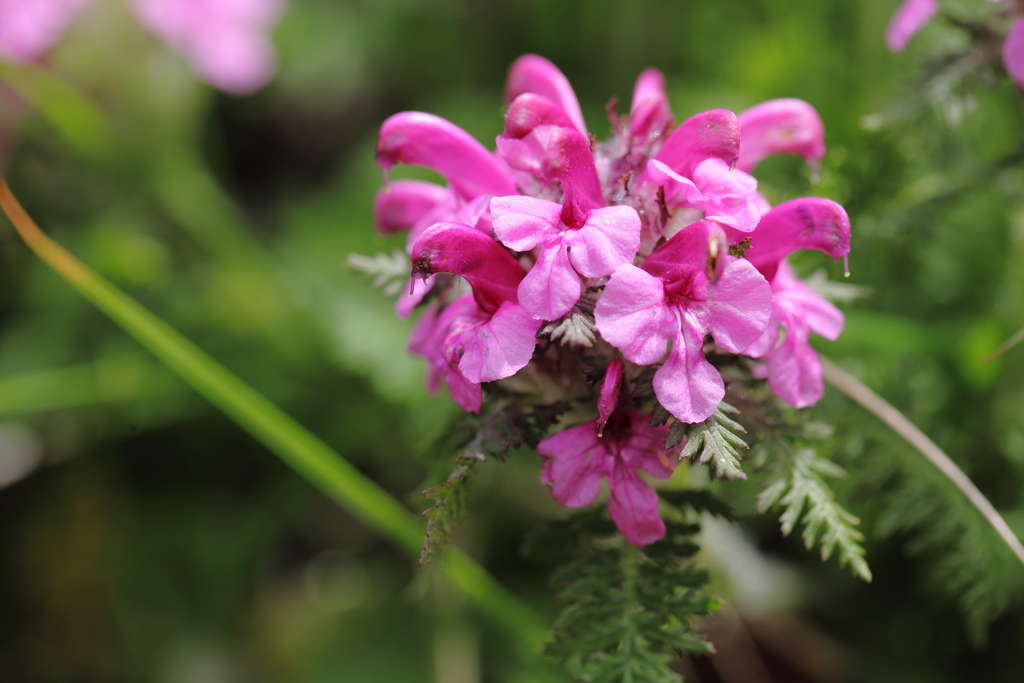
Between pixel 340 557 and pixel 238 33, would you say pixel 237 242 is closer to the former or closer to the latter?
pixel 238 33

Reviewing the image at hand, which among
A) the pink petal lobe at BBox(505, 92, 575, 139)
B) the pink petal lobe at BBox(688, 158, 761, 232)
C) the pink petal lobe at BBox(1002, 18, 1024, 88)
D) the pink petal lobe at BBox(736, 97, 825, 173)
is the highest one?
the pink petal lobe at BBox(1002, 18, 1024, 88)

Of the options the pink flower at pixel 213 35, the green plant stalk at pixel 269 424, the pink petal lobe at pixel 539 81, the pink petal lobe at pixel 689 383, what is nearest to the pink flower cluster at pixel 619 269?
the pink petal lobe at pixel 689 383

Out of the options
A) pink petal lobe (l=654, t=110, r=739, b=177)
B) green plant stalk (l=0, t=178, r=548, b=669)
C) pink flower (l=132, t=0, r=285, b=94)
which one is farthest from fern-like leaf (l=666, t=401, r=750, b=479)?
pink flower (l=132, t=0, r=285, b=94)

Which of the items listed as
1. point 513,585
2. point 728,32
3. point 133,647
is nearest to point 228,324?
point 133,647

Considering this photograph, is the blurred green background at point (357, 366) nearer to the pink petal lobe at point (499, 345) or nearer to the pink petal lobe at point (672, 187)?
the pink petal lobe at point (672, 187)

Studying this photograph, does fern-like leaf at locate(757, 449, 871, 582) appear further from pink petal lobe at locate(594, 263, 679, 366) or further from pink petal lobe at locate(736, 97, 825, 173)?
pink petal lobe at locate(736, 97, 825, 173)

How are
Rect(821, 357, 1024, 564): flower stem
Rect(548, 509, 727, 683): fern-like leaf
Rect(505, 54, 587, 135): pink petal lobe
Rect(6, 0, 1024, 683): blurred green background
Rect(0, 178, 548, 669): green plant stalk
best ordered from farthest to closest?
Rect(6, 0, 1024, 683): blurred green background → Rect(0, 178, 548, 669): green plant stalk → Rect(505, 54, 587, 135): pink petal lobe → Rect(821, 357, 1024, 564): flower stem → Rect(548, 509, 727, 683): fern-like leaf
